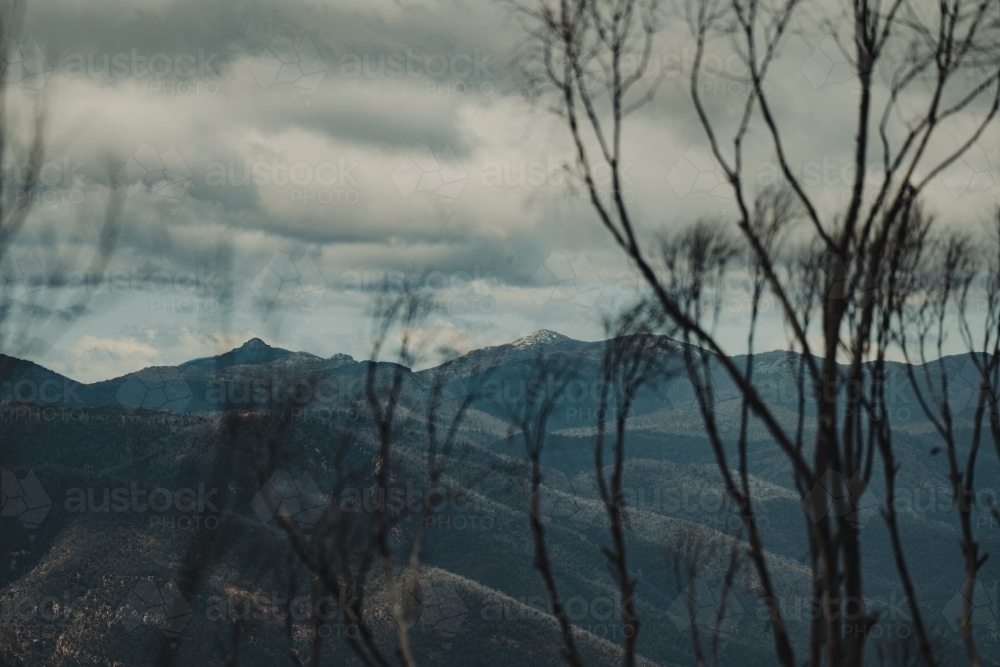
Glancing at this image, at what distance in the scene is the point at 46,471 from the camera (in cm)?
11181

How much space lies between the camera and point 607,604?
157 meters

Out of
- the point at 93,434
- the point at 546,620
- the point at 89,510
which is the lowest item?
Result: the point at 546,620

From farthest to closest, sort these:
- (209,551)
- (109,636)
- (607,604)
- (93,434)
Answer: (607,604), (93,434), (109,636), (209,551)

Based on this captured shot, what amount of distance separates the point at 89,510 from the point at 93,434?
29895 mm

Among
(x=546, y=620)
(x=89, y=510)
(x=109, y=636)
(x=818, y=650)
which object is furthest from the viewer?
(x=546, y=620)

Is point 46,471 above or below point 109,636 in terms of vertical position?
above

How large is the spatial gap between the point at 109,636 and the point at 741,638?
11750 cm

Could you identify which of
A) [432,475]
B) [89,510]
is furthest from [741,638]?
[432,475]

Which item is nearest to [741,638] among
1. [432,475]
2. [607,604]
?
[607,604]

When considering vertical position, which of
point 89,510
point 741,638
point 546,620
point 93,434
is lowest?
point 741,638

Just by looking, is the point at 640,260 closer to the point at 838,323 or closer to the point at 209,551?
the point at 838,323

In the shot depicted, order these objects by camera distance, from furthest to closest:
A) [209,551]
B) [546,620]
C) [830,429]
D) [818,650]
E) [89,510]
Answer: [546,620], [89,510], [209,551], [818,650], [830,429]

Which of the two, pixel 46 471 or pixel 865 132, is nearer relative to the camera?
pixel 865 132

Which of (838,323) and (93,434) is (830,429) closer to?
(838,323)
